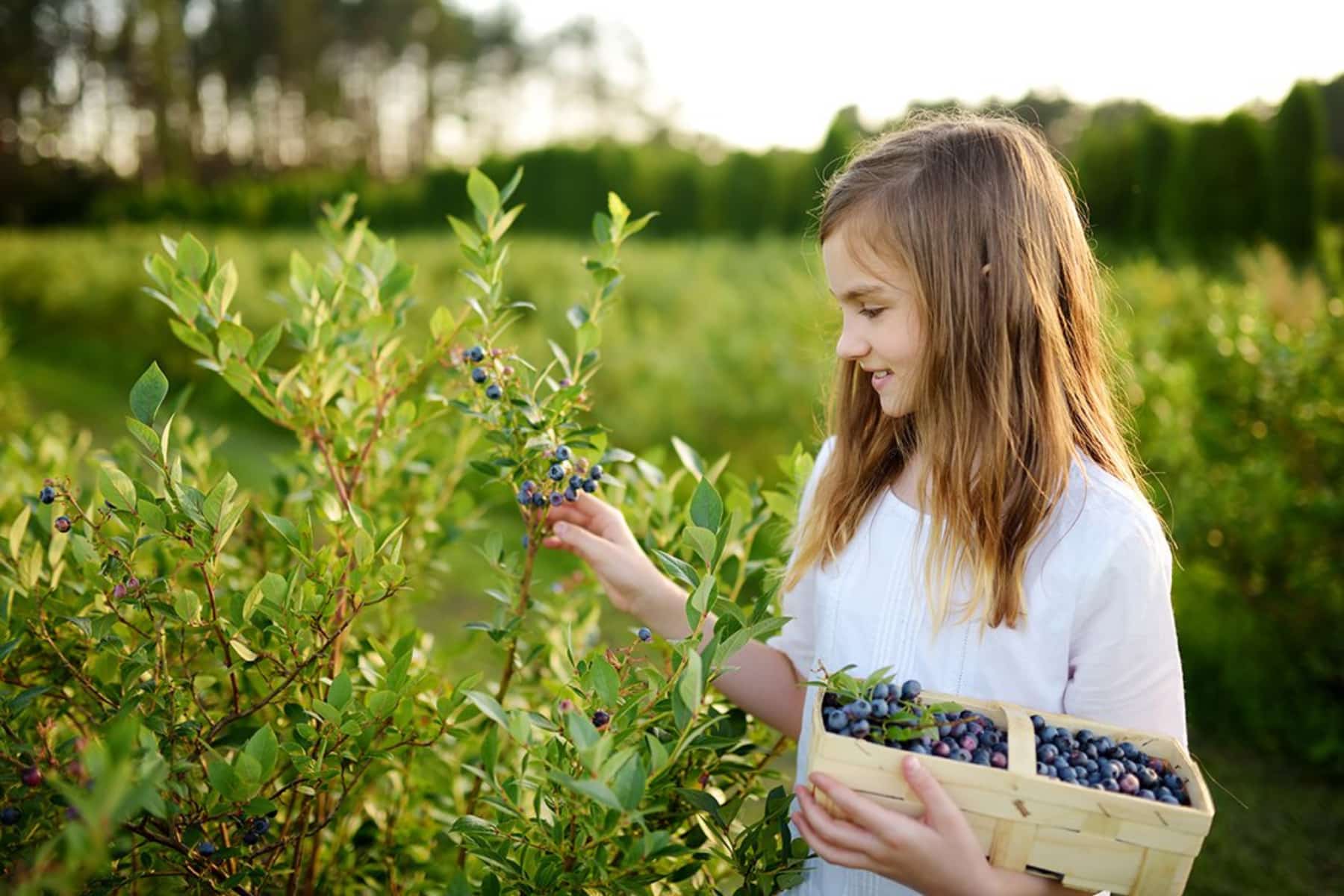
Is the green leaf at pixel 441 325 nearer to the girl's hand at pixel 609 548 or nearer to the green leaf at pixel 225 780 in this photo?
the girl's hand at pixel 609 548

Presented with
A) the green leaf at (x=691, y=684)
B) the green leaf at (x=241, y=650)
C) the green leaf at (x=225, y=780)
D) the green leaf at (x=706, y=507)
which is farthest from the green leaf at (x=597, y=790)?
the green leaf at (x=241, y=650)

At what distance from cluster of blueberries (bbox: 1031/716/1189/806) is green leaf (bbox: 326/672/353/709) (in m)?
0.79

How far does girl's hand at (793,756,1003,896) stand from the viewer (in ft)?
3.38

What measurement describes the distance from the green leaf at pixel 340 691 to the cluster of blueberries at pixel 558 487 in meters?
0.33

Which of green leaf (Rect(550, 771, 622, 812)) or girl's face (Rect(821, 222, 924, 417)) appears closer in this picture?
green leaf (Rect(550, 771, 622, 812))

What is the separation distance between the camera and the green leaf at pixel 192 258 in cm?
148

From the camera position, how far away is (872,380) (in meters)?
1.45

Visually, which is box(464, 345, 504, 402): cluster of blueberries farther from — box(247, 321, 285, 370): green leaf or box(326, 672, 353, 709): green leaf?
box(326, 672, 353, 709): green leaf

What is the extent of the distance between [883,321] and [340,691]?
0.85 metres

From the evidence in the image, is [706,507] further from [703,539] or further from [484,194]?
[484,194]

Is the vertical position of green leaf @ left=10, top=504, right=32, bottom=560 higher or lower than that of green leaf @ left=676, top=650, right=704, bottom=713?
lower

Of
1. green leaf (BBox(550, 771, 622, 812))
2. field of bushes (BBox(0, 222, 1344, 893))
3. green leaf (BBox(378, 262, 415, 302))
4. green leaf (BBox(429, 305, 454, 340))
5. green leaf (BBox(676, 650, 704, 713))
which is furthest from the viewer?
field of bushes (BBox(0, 222, 1344, 893))

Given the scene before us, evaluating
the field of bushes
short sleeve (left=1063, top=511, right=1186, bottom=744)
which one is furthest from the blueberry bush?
short sleeve (left=1063, top=511, right=1186, bottom=744)

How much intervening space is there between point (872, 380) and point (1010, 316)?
0.67 feet
